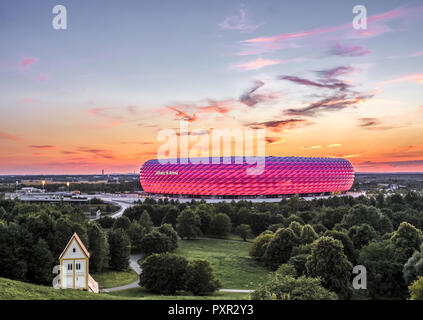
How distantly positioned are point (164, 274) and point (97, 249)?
919 cm

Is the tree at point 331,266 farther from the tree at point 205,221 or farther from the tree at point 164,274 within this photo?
the tree at point 205,221

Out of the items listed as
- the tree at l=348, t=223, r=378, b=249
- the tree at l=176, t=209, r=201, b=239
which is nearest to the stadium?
the tree at l=176, t=209, r=201, b=239

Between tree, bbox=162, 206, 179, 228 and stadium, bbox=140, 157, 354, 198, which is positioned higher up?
stadium, bbox=140, 157, 354, 198

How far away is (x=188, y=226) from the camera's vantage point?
2251 inches

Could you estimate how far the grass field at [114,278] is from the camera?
32.5 m

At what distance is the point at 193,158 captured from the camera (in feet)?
405

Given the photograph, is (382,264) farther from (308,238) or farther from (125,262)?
(125,262)

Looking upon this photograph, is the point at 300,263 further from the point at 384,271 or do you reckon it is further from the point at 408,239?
the point at 408,239

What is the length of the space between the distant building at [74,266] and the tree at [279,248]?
879 inches

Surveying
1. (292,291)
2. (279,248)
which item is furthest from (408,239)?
(292,291)

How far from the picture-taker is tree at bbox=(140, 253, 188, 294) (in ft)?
98.4

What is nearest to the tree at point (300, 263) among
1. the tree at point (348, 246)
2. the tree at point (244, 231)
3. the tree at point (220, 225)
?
the tree at point (348, 246)

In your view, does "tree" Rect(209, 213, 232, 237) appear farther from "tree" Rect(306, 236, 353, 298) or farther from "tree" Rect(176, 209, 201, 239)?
"tree" Rect(306, 236, 353, 298)

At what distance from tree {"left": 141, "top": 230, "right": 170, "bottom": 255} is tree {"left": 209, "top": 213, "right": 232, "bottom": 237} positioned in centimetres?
1599
